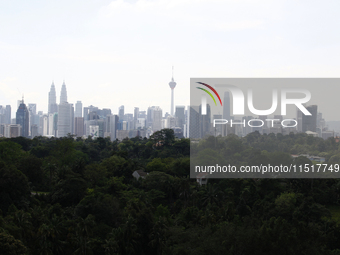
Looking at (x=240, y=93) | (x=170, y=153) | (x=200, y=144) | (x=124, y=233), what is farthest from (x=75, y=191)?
(x=170, y=153)

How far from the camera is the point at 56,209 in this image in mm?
13312

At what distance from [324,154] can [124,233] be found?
16384mm

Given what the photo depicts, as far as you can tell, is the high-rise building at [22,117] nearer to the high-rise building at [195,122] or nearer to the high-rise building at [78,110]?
the high-rise building at [78,110]

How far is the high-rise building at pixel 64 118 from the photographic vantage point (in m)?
84.4

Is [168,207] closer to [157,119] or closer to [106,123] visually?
[106,123]

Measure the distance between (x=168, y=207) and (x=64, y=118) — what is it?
74.0 metres

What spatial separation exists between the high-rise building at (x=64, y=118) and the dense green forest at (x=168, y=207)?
63743mm

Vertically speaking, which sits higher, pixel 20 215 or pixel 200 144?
pixel 200 144

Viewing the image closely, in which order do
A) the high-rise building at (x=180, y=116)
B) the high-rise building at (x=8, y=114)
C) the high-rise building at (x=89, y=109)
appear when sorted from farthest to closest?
the high-rise building at (x=89, y=109), the high-rise building at (x=180, y=116), the high-rise building at (x=8, y=114)

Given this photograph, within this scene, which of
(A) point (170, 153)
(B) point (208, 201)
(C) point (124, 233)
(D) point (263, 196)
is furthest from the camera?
(A) point (170, 153)

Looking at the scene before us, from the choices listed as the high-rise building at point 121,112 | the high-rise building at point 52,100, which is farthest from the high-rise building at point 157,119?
the high-rise building at point 52,100

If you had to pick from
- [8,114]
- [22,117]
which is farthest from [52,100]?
[22,117]

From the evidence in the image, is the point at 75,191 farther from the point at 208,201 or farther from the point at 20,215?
the point at 208,201

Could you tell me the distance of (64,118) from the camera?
8506 cm
